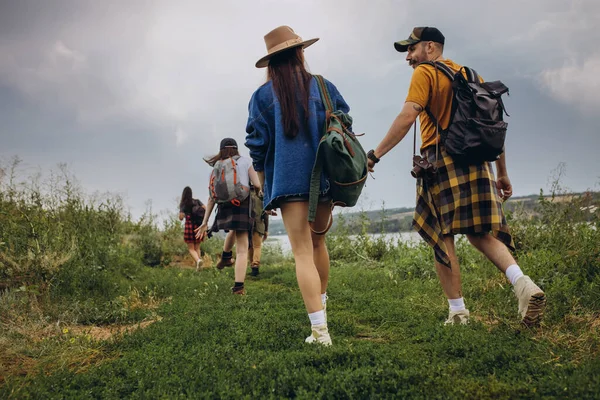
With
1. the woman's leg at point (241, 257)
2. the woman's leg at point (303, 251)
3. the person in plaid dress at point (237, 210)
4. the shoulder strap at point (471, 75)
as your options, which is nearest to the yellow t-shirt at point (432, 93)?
the shoulder strap at point (471, 75)

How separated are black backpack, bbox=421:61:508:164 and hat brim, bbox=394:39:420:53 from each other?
553mm

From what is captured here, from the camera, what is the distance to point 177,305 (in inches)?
227

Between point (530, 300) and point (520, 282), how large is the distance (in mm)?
155

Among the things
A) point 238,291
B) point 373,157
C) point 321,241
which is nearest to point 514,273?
point 373,157

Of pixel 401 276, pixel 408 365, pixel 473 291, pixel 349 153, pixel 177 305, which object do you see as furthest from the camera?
pixel 401 276

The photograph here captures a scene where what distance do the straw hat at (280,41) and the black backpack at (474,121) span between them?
1338 millimetres

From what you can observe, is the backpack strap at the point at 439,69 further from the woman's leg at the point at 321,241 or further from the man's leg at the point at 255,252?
the man's leg at the point at 255,252

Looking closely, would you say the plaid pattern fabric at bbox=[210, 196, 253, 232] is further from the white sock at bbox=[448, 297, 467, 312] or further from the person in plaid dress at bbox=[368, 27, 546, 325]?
the white sock at bbox=[448, 297, 467, 312]

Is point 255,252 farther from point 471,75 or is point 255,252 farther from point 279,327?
point 471,75

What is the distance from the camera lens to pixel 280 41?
3.74 metres

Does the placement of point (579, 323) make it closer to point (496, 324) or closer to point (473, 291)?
point (496, 324)

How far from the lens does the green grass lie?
106 inches

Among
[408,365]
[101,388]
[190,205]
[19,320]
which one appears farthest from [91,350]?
[190,205]

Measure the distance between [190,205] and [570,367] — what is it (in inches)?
385
